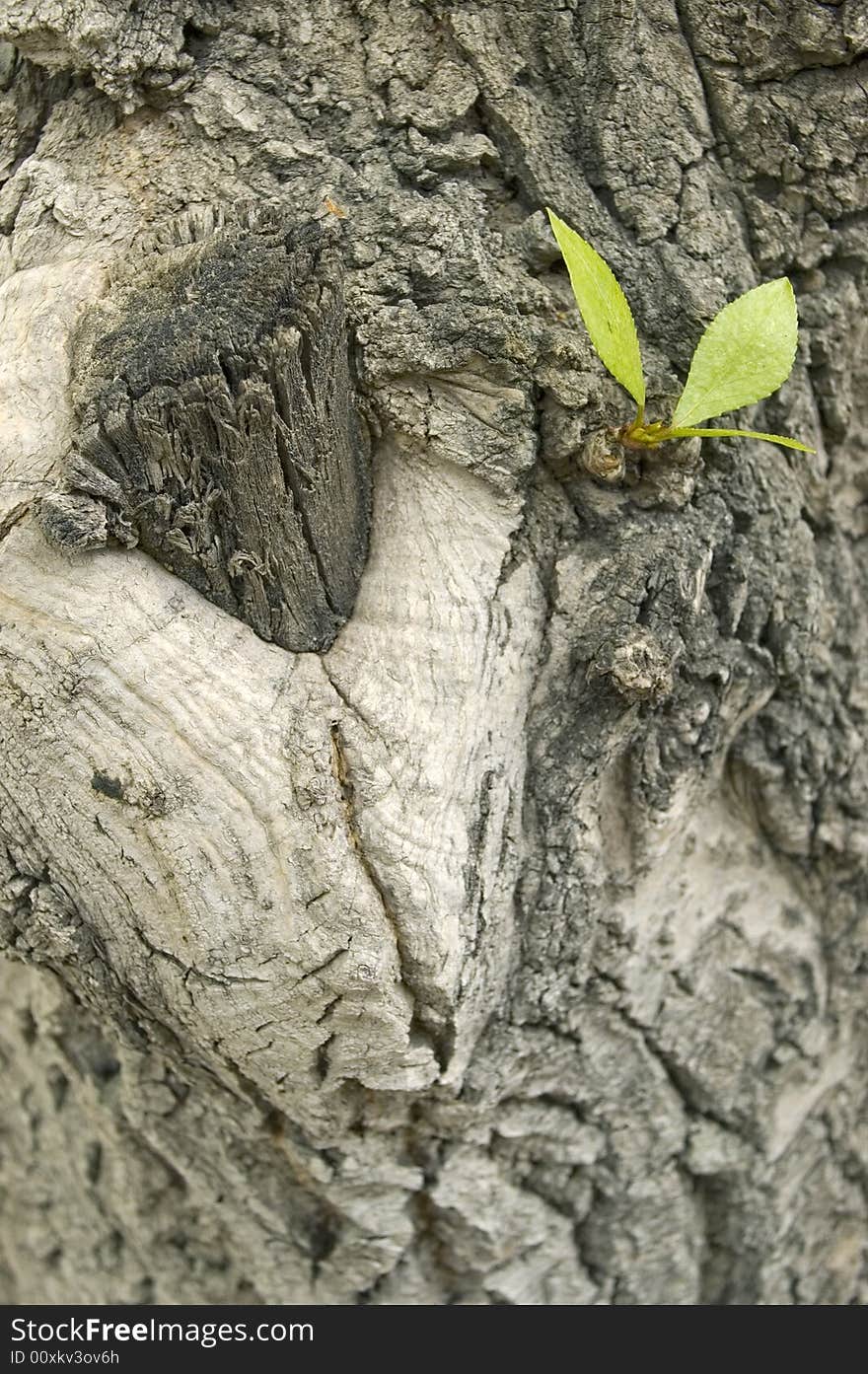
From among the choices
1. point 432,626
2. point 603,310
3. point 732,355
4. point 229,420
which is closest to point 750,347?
point 732,355

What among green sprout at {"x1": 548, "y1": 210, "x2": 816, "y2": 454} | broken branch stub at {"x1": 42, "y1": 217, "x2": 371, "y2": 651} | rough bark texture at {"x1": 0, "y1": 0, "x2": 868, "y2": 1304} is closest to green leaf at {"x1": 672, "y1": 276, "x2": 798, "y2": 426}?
green sprout at {"x1": 548, "y1": 210, "x2": 816, "y2": 454}

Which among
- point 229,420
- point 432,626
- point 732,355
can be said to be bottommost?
point 432,626

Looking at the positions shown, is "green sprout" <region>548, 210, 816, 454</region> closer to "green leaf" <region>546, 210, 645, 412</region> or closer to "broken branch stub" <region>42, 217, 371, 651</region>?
"green leaf" <region>546, 210, 645, 412</region>

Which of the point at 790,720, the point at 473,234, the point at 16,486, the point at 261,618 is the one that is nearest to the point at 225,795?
the point at 261,618

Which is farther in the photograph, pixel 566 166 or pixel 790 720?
pixel 790 720

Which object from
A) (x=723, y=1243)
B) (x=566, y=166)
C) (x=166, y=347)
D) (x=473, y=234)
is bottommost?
(x=723, y=1243)

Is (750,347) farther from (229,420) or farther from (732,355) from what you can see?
(229,420)

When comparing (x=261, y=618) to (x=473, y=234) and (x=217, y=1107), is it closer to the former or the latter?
(x=473, y=234)
